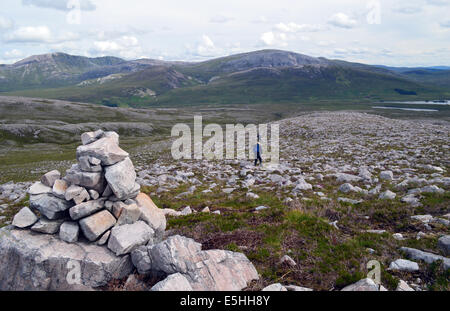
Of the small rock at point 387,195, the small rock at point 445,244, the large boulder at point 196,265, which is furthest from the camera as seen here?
the small rock at point 387,195

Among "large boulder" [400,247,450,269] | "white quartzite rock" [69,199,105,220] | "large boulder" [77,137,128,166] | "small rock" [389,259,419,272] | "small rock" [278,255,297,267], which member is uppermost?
"large boulder" [77,137,128,166]

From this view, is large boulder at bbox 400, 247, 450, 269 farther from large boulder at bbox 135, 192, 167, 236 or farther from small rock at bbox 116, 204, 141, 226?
small rock at bbox 116, 204, 141, 226

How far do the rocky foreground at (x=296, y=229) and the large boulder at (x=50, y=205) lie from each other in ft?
2.06

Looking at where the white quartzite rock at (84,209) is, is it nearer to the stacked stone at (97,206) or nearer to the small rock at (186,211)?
the stacked stone at (97,206)

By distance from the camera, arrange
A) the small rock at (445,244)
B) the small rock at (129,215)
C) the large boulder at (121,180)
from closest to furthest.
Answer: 1. the small rock at (445,244)
2. the small rock at (129,215)
3. the large boulder at (121,180)

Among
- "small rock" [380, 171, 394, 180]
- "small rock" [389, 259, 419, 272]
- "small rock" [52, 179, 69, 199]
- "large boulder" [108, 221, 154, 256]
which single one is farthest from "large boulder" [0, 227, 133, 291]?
"small rock" [380, 171, 394, 180]

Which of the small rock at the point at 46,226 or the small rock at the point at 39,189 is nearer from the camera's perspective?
the small rock at the point at 46,226

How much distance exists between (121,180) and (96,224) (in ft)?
5.95

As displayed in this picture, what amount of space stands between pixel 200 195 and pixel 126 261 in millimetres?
9233

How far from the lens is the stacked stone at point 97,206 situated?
9.00 meters

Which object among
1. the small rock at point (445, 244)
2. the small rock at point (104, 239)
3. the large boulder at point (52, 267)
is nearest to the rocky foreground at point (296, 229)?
the small rock at point (445, 244)

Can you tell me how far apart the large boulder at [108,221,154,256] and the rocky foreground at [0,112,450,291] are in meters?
0.09

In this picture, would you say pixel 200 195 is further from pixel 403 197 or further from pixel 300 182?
pixel 403 197

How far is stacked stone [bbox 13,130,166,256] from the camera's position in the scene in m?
9.00
